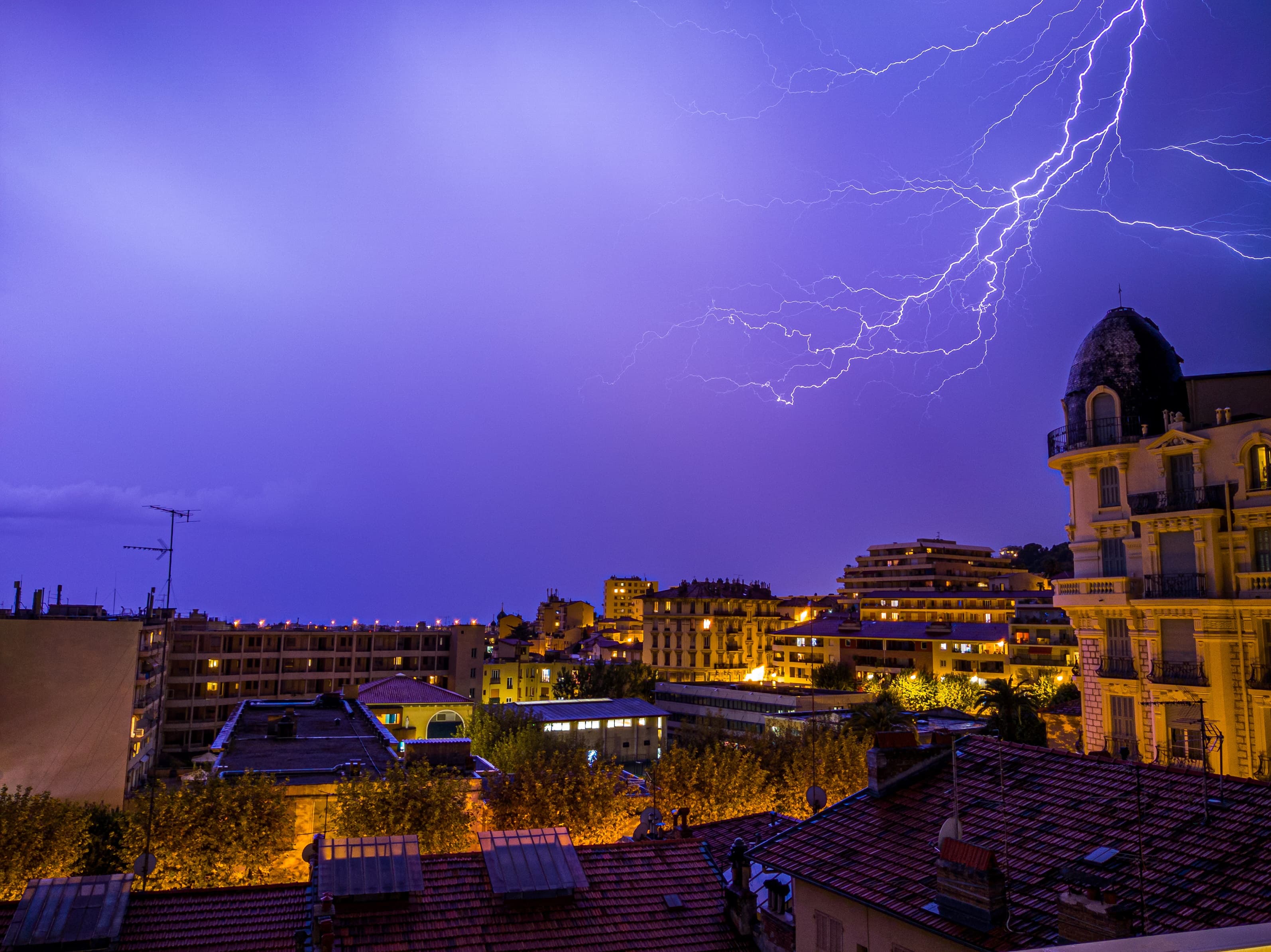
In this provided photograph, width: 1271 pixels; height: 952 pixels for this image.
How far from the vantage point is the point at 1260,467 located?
3005cm

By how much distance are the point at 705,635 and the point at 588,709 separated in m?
51.5

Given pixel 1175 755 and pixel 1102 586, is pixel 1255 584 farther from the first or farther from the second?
pixel 1175 755

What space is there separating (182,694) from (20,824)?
59.5m

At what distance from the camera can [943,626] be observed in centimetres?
9556

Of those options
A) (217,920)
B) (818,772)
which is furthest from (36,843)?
(818,772)

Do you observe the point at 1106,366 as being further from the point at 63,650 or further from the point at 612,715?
the point at 63,650

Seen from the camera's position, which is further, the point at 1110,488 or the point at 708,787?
the point at 708,787

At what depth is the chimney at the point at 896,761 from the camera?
1694 cm

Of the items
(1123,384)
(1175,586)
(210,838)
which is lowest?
(210,838)

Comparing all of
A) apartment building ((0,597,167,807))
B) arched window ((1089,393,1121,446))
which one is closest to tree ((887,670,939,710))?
arched window ((1089,393,1121,446))

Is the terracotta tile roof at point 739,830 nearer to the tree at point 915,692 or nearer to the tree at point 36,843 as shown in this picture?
the tree at point 36,843

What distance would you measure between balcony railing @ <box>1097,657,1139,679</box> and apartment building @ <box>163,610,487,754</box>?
64.1m

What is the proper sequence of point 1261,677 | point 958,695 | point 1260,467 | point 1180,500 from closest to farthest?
point 1261,677 < point 1260,467 < point 1180,500 < point 958,695

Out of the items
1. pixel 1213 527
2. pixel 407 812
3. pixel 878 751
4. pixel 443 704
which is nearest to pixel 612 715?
pixel 443 704
